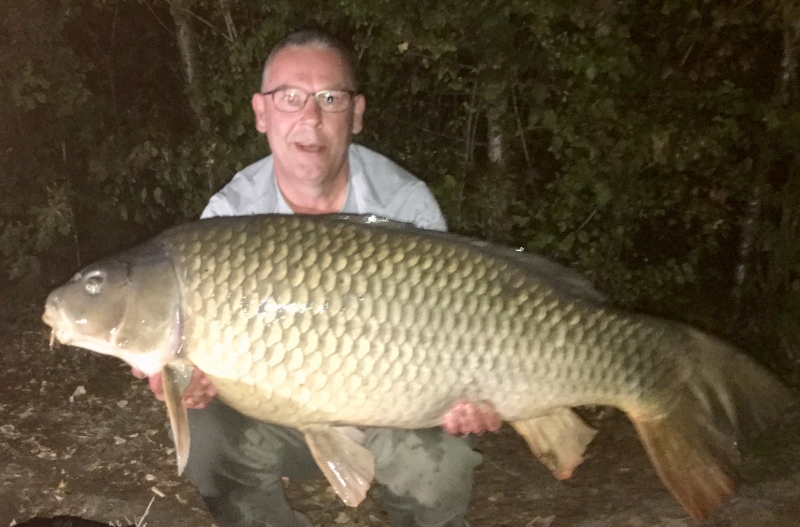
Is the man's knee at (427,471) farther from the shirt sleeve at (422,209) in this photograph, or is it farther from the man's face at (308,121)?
the man's face at (308,121)

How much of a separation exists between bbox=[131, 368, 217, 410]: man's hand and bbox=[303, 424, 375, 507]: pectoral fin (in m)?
0.23

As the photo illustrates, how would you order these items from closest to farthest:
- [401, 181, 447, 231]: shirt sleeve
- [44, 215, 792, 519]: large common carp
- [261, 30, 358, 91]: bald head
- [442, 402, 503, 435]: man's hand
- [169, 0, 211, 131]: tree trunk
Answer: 1. [44, 215, 792, 519]: large common carp
2. [442, 402, 503, 435]: man's hand
3. [261, 30, 358, 91]: bald head
4. [401, 181, 447, 231]: shirt sleeve
5. [169, 0, 211, 131]: tree trunk

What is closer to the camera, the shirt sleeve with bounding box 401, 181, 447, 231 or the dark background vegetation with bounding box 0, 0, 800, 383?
the shirt sleeve with bounding box 401, 181, 447, 231

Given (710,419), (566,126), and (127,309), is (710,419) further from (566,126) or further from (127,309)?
(566,126)

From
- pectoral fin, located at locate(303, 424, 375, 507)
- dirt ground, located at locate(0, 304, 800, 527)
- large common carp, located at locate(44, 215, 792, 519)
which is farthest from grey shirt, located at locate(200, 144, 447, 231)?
dirt ground, located at locate(0, 304, 800, 527)

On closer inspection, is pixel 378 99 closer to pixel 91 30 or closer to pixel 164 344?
pixel 91 30

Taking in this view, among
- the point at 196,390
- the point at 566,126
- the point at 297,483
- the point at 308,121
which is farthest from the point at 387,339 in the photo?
the point at 566,126

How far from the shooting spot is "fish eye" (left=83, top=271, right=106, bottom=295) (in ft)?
4.71

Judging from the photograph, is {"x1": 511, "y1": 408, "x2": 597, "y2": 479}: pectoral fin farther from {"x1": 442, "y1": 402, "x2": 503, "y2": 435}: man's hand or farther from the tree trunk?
the tree trunk

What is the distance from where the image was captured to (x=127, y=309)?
56.2 inches

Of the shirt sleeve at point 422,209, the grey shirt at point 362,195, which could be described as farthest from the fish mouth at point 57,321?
the shirt sleeve at point 422,209

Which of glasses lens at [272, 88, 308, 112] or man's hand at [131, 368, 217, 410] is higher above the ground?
glasses lens at [272, 88, 308, 112]

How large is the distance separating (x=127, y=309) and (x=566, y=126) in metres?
2.05

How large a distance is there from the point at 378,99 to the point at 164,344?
2.06 meters
